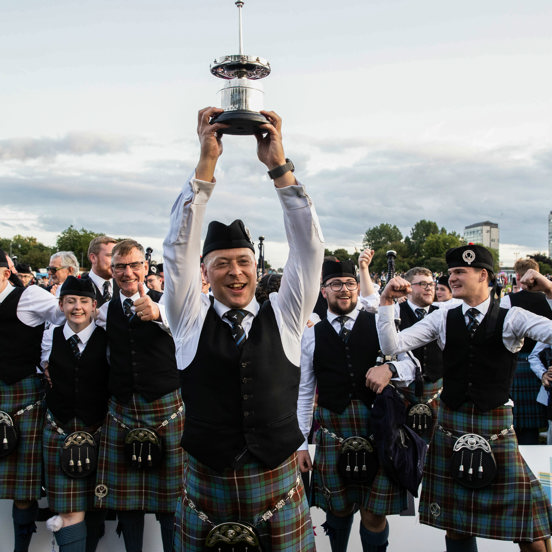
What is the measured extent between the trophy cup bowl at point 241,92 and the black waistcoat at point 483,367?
195cm

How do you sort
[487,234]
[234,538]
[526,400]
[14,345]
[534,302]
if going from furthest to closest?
[487,234]
[526,400]
[534,302]
[14,345]
[234,538]

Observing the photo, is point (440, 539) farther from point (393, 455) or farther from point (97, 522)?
point (97, 522)

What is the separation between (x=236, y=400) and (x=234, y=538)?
0.50 metres

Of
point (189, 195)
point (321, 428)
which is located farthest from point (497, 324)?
point (189, 195)

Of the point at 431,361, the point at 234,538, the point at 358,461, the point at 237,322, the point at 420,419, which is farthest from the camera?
the point at 431,361

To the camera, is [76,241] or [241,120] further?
[76,241]

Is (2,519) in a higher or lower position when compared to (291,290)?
lower

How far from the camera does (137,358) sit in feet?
11.4

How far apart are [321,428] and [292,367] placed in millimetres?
1526

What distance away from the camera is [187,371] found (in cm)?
209

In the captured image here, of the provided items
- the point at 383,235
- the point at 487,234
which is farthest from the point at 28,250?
Result: the point at 487,234

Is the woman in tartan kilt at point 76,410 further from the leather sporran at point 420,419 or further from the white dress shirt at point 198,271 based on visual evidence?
the leather sporran at point 420,419

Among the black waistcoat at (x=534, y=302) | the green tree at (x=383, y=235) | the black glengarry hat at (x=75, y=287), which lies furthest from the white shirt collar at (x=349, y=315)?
the green tree at (x=383, y=235)

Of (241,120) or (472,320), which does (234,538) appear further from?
(472,320)
